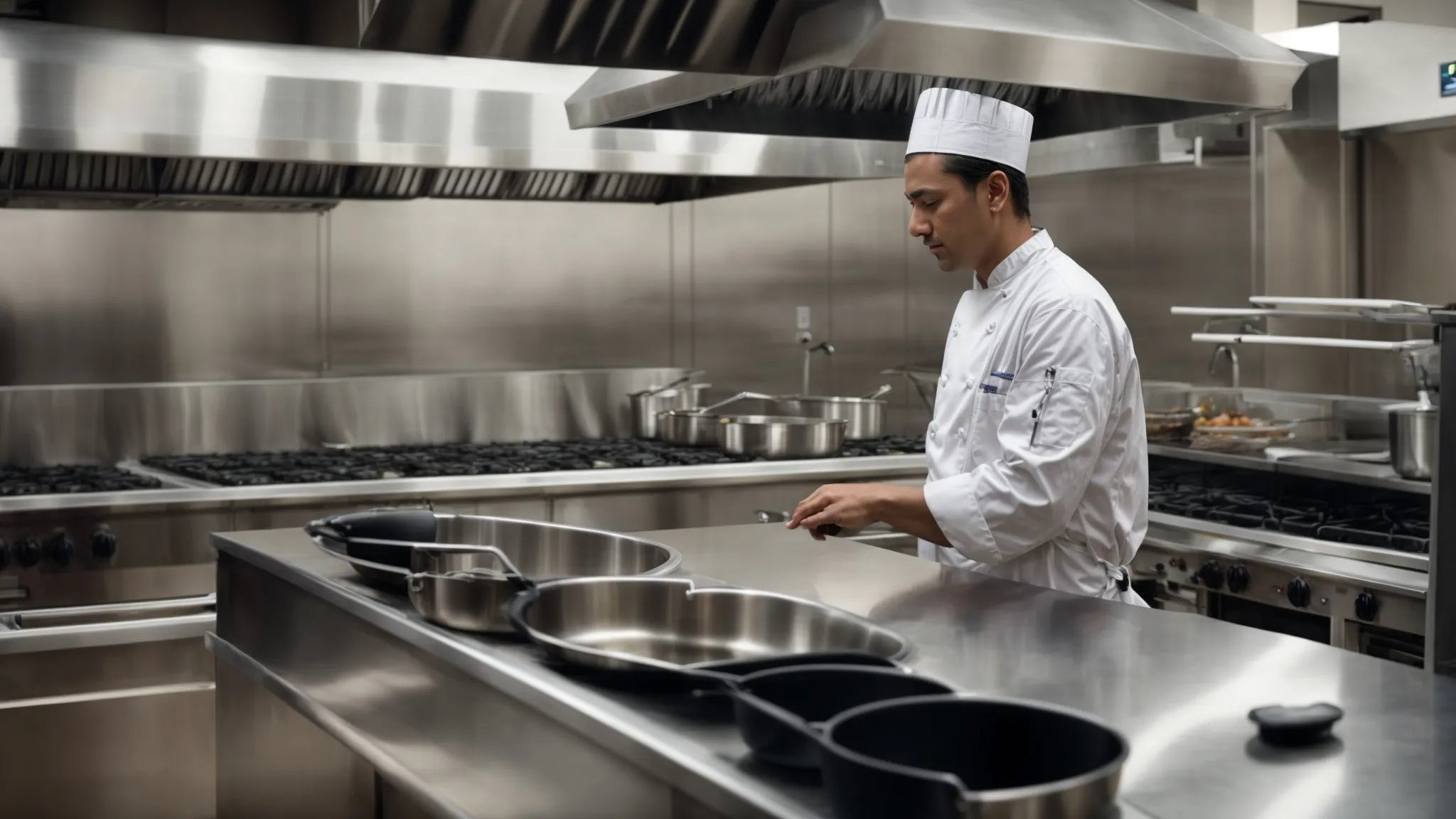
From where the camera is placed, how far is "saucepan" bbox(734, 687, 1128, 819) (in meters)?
1.07

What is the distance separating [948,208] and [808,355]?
3.45m

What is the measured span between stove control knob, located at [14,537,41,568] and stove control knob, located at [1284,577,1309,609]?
282 cm

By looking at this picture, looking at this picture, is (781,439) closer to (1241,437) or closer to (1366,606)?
(1241,437)

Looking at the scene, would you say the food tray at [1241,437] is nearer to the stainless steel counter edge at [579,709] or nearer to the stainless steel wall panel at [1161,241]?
the stainless steel wall panel at [1161,241]

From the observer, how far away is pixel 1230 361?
5418mm

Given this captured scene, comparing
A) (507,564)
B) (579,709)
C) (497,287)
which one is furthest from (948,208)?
(497,287)

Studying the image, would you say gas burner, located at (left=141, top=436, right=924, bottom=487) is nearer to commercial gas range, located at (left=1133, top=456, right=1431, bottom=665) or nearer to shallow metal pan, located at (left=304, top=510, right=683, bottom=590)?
commercial gas range, located at (left=1133, top=456, right=1431, bottom=665)

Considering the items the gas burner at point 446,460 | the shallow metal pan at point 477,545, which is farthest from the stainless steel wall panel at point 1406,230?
the shallow metal pan at point 477,545

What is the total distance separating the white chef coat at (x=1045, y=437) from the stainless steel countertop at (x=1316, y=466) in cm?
106

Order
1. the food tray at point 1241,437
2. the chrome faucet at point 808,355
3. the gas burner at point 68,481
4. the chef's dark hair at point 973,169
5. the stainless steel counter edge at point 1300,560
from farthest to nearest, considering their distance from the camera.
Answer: the chrome faucet at point 808,355
the food tray at point 1241,437
the gas burner at point 68,481
the stainless steel counter edge at point 1300,560
the chef's dark hair at point 973,169

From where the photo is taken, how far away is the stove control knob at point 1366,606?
292 cm

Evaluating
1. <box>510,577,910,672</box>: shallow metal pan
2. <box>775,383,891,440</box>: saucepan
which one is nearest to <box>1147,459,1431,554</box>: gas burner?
<box>775,383,891,440</box>: saucepan

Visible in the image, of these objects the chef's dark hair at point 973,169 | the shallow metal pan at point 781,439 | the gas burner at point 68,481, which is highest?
the chef's dark hair at point 973,169

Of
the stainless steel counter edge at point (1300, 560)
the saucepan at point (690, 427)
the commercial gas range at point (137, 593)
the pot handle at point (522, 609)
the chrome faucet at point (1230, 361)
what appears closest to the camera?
the pot handle at point (522, 609)
